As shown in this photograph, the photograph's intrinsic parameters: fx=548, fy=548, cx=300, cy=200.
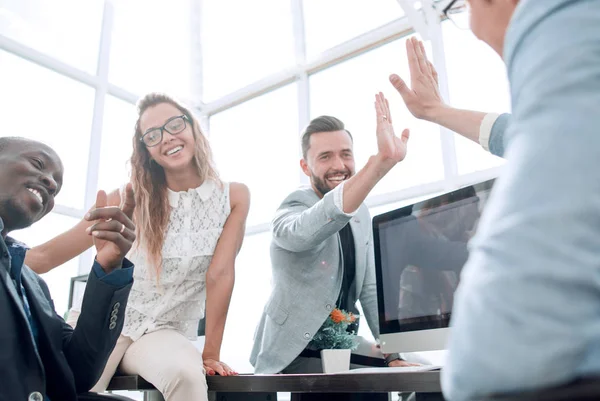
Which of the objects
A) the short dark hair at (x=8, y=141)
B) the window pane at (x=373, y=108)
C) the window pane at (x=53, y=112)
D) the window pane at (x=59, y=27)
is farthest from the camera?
the window pane at (x=59, y=27)

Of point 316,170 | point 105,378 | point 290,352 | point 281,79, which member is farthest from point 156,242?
point 281,79

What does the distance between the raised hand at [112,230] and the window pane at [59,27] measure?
377cm

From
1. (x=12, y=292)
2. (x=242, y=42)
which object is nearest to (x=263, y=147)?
(x=242, y=42)

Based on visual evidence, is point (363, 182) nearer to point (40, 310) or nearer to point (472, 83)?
point (40, 310)

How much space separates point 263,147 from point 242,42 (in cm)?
123

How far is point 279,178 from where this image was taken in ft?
15.8

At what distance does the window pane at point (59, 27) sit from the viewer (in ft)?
14.3

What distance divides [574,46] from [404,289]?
130cm

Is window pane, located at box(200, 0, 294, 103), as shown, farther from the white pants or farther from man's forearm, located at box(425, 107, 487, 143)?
man's forearm, located at box(425, 107, 487, 143)

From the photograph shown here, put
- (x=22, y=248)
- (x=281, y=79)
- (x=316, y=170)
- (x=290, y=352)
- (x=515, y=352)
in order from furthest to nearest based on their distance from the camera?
(x=281, y=79) < (x=316, y=170) < (x=290, y=352) < (x=22, y=248) < (x=515, y=352)

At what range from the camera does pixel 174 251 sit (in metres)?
1.87

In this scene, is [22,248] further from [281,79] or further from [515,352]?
[281,79]

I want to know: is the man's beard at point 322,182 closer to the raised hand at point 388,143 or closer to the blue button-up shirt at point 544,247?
the raised hand at point 388,143

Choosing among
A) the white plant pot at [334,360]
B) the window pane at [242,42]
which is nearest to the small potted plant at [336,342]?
the white plant pot at [334,360]
